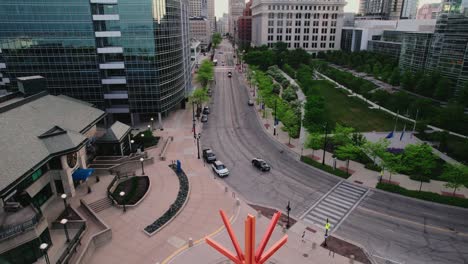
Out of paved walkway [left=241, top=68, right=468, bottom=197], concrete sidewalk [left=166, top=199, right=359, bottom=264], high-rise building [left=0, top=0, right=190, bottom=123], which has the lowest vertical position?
concrete sidewalk [left=166, top=199, right=359, bottom=264]

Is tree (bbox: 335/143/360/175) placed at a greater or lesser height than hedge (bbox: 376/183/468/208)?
greater

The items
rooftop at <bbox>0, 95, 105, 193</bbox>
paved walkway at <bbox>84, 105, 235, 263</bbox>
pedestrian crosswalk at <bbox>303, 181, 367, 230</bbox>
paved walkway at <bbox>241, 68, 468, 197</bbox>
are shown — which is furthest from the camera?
paved walkway at <bbox>241, 68, 468, 197</bbox>

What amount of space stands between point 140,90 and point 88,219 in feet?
109

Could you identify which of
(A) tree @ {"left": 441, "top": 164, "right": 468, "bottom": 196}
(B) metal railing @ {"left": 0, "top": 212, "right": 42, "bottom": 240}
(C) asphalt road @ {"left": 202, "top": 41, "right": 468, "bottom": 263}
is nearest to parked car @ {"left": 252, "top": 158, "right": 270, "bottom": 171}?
(C) asphalt road @ {"left": 202, "top": 41, "right": 468, "bottom": 263}

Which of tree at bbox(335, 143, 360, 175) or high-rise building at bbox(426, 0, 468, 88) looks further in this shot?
high-rise building at bbox(426, 0, 468, 88)

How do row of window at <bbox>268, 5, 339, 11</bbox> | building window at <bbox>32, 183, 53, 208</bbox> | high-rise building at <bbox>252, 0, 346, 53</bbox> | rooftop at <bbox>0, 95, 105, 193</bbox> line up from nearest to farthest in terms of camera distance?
rooftop at <bbox>0, 95, 105, 193</bbox> → building window at <bbox>32, 183, 53, 208</bbox> → row of window at <bbox>268, 5, 339, 11</bbox> → high-rise building at <bbox>252, 0, 346, 53</bbox>

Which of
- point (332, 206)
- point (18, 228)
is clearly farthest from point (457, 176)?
point (18, 228)

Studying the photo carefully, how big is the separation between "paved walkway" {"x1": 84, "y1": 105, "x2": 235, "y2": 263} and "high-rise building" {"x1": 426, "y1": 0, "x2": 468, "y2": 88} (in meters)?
63.2

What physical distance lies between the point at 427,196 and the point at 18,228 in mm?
42454

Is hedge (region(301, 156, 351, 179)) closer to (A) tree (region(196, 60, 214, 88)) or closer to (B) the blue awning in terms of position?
(B) the blue awning

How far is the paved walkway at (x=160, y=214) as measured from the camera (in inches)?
1123

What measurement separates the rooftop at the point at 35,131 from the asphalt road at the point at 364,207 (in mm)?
20997

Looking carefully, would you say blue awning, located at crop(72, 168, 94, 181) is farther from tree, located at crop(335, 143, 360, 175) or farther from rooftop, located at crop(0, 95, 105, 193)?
tree, located at crop(335, 143, 360, 175)

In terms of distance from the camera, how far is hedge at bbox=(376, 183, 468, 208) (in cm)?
3569
